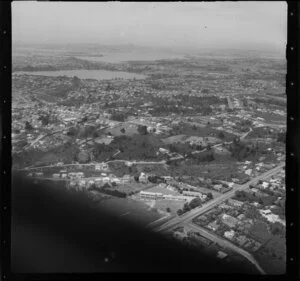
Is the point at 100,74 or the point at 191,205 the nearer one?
the point at 191,205

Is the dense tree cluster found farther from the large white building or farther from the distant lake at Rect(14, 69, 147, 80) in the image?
the distant lake at Rect(14, 69, 147, 80)

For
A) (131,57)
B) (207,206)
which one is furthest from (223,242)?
(131,57)

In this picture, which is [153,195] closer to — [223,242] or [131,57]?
[223,242]

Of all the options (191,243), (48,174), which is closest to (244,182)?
(191,243)

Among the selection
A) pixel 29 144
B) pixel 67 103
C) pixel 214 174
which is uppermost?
pixel 67 103

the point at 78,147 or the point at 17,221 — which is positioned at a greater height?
the point at 78,147

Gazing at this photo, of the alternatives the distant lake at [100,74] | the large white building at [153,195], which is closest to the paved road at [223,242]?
the large white building at [153,195]

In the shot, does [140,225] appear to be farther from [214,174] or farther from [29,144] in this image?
[29,144]
